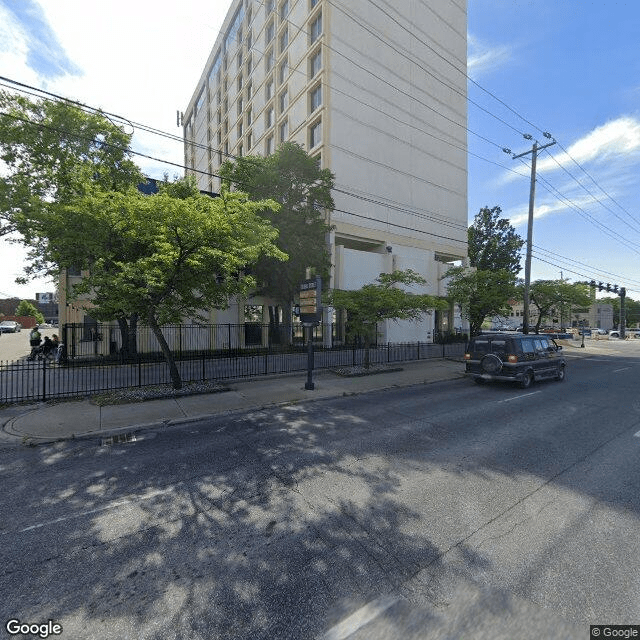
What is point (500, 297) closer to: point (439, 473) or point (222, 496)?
point (439, 473)

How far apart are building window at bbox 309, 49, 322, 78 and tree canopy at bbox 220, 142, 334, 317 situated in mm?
10307

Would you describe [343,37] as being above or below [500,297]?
above

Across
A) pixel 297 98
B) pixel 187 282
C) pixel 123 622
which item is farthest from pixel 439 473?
pixel 297 98

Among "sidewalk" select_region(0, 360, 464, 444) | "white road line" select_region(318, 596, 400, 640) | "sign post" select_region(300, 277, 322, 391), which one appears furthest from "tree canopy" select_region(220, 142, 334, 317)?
"white road line" select_region(318, 596, 400, 640)

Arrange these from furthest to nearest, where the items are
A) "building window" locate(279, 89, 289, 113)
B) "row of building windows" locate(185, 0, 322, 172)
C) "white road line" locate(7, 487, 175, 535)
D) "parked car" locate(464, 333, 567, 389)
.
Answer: "building window" locate(279, 89, 289, 113)
"row of building windows" locate(185, 0, 322, 172)
"parked car" locate(464, 333, 567, 389)
"white road line" locate(7, 487, 175, 535)

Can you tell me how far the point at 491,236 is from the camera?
4466 centimetres

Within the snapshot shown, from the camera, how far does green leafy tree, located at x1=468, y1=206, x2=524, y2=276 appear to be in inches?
1720

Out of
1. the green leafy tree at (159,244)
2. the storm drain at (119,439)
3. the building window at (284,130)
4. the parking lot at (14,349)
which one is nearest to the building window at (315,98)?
the building window at (284,130)

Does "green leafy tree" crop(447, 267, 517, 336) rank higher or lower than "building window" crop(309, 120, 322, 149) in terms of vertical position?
lower

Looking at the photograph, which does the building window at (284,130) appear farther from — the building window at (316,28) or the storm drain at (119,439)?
the storm drain at (119,439)

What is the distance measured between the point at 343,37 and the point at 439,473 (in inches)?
1284

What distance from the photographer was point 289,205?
74.0ft

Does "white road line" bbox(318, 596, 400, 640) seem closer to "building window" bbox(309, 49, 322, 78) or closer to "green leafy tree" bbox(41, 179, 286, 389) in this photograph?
"green leafy tree" bbox(41, 179, 286, 389)

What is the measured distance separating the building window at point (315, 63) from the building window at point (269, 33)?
9.56 meters
